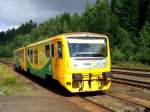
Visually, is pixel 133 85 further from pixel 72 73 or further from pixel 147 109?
pixel 147 109

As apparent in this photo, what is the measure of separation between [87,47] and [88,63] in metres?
0.77

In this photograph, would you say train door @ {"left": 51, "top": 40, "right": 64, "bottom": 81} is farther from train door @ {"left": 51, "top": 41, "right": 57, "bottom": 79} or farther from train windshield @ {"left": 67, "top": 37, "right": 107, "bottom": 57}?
train windshield @ {"left": 67, "top": 37, "right": 107, "bottom": 57}

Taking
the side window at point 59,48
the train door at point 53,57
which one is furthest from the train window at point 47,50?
the side window at point 59,48

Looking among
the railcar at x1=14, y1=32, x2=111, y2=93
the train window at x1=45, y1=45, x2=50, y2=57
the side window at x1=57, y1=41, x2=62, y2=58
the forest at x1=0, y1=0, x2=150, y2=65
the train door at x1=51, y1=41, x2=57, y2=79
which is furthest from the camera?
the forest at x1=0, y1=0, x2=150, y2=65

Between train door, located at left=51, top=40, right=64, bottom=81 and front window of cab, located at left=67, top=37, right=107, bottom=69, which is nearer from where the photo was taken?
front window of cab, located at left=67, top=37, right=107, bottom=69

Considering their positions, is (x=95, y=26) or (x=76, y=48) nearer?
(x=76, y=48)

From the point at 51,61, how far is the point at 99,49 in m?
2.82

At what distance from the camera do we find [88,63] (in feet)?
54.9

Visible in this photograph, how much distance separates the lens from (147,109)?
12.8m

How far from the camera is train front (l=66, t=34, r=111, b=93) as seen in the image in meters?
16.5

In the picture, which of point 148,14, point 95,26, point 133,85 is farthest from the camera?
point 95,26

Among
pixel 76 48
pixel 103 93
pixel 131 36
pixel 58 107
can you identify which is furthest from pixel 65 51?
pixel 131 36

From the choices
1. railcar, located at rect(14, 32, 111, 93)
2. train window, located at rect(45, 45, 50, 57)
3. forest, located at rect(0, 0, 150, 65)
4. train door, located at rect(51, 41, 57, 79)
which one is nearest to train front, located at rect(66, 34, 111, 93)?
railcar, located at rect(14, 32, 111, 93)

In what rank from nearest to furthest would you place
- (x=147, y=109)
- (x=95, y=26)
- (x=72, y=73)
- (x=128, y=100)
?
(x=147, y=109)
(x=128, y=100)
(x=72, y=73)
(x=95, y=26)
